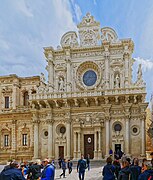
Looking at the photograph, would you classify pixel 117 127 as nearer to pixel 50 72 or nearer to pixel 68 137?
pixel 68 137

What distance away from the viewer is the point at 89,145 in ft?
119

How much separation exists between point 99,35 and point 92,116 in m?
9.50

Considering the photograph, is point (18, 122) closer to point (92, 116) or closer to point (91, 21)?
point (92, 116)

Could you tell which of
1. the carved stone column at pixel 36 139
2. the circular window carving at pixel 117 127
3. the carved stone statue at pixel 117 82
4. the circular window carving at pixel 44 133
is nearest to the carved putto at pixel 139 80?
the carved stone statue at pixel 117 82

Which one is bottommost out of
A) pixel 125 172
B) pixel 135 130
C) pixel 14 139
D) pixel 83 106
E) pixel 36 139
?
pixel 14 139

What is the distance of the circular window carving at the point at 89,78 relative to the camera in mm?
37562

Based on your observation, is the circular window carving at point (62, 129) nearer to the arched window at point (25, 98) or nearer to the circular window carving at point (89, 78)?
the circular window carving at point (89, 78)

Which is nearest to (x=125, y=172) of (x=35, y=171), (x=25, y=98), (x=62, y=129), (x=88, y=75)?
(x=35, y=171)

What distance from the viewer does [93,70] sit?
37.8 metres

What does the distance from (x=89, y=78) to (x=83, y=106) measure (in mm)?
3497

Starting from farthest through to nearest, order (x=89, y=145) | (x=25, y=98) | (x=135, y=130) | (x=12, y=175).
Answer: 1. (x=25, y=98)
2. (x=89, y=145)
3. (x=135, y=130)
4. (x=12, y=175)

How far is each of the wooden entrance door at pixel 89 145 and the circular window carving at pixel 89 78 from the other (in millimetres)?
5939

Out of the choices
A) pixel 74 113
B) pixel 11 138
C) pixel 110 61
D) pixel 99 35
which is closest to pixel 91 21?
pixel 99 35

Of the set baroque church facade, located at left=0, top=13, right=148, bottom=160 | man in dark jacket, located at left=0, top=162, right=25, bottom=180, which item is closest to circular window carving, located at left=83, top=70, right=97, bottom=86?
baroque church facade, located at left=0, top=13, right=148, bottom=160
